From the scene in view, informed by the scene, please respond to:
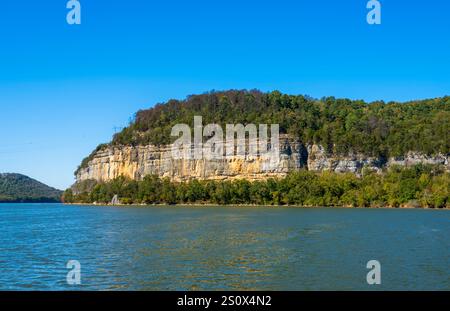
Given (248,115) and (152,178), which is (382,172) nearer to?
(248,115)

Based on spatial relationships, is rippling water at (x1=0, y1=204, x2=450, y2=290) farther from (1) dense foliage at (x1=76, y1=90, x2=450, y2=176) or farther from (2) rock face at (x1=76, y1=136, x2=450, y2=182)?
(1) dense foliage at (x1=76, y1=90, x2=450, y2=176)

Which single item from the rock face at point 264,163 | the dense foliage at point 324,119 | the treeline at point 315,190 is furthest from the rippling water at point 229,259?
the dense foliage at point 324,119

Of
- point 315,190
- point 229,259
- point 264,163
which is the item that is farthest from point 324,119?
point 229,259

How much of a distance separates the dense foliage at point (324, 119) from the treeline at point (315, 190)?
31.3 ft

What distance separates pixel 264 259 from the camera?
27766 millimetres

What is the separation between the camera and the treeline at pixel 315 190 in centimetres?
10119

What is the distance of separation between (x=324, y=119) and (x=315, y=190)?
3997cm

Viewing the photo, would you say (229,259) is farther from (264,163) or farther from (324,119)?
(324,119)

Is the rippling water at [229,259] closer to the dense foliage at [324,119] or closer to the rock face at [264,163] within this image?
the rock face at [264,163]

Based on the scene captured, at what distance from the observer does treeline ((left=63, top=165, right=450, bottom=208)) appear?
332ft

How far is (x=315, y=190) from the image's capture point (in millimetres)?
111250

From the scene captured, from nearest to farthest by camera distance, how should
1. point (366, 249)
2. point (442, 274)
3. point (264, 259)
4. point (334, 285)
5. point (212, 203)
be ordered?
1. point (334, 285)
2. point (442, 274)
3. point (264, 259)
4. point (366, 249)
5. point (212, 203)
